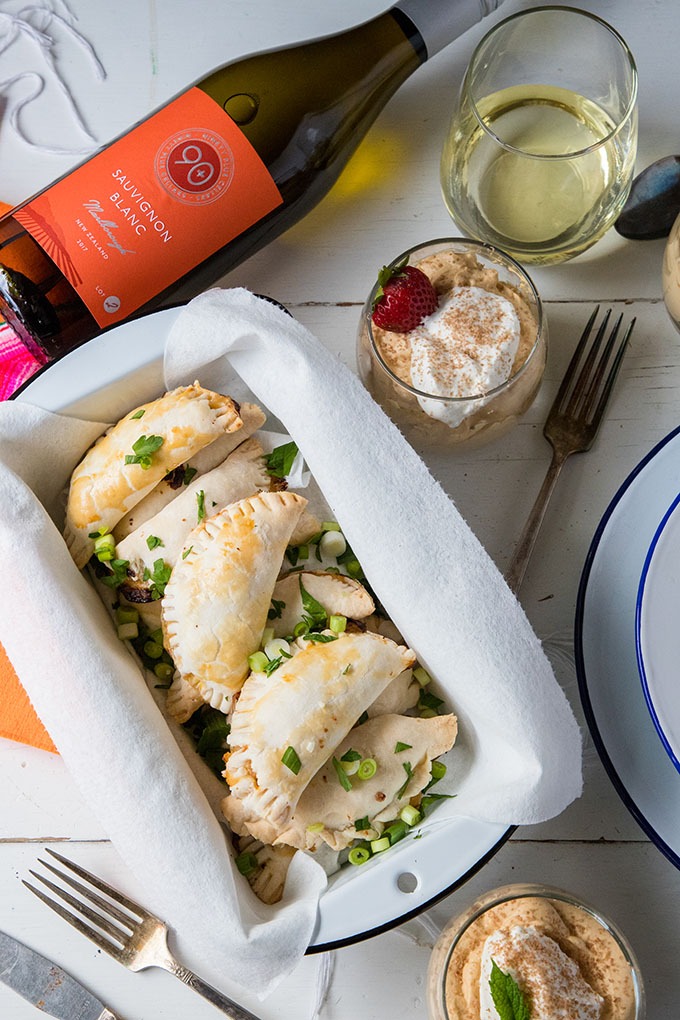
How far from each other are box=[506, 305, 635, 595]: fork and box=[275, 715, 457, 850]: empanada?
0.30 meters

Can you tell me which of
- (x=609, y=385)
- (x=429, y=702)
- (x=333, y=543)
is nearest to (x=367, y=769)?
(x=429, y=702)

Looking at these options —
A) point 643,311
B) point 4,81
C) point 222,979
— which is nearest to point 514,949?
point 222,979

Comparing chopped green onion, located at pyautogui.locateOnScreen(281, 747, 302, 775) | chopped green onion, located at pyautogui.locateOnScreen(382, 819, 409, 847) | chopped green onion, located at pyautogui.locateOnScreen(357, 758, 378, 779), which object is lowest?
chopped green onion, located at pyautogui.locateOnScreen(382, 819, 409, 847)

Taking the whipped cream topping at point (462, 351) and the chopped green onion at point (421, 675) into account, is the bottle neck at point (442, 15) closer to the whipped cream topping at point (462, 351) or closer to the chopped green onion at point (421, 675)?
the whipped cream topping at point (462, 351)

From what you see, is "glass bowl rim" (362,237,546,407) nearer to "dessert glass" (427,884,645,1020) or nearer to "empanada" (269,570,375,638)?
"empanada" (269,570,375,638)

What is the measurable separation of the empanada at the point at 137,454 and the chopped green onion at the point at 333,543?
0.16m

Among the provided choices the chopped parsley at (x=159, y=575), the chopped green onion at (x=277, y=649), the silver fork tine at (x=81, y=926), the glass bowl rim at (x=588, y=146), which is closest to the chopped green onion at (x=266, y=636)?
the chopped green onion at (x=277, y=649)

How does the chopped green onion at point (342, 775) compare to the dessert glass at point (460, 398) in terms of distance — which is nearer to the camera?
the chopped green onion at point (342, 775)

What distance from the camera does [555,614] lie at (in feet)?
3.98

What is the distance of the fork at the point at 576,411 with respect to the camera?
122 centimetres

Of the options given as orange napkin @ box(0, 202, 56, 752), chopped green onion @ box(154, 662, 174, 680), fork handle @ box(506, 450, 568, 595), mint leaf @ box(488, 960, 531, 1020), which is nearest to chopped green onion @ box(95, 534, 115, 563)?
chopped green onion @ box(154, 662, 174, 680)

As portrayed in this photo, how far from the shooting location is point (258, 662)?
3.25 feet

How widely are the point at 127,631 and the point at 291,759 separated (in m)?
0.24

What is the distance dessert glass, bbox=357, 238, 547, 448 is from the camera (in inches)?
43.2
